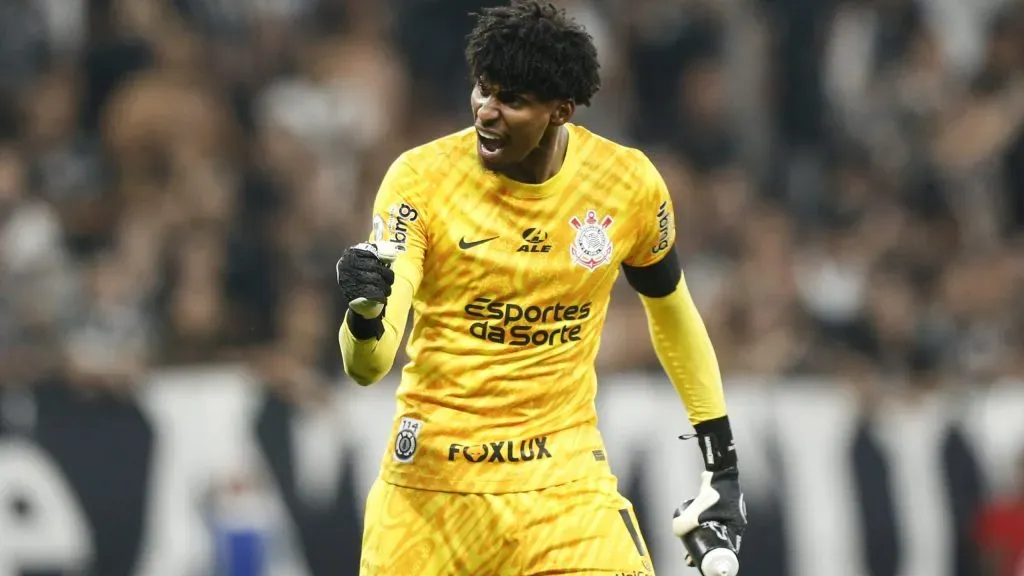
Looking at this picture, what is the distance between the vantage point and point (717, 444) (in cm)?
664

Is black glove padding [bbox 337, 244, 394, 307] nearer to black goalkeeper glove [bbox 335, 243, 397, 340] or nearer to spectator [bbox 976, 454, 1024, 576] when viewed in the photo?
black goalkeeper glove [bbox 335, 243, 397, 340]

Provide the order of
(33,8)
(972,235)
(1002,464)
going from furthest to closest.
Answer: (972,235), (33,8), (1002,464)

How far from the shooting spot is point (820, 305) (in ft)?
40.9

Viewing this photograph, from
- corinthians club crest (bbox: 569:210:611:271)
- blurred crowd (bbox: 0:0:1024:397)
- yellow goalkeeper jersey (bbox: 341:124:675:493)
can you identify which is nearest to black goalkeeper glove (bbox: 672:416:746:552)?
yellow goalkeeper jersey (bbox: 341:124:675:493)

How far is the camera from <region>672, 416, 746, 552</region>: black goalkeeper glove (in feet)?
21.1

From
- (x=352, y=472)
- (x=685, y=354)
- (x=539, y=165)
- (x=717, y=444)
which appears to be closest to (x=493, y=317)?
(x=539, y=165)

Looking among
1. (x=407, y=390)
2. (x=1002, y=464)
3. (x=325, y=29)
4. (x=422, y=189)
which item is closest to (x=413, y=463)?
(x=407, y=390)

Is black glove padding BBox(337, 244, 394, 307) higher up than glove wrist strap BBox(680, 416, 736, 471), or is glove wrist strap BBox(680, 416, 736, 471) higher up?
black glove padding BBox(337, 244, 394, 307)

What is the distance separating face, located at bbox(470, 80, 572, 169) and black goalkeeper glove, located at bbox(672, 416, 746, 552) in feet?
4.56

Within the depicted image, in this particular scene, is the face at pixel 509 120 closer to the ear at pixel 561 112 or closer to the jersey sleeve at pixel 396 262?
the ear at pixel 561 112

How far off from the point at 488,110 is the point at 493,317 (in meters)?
0.72

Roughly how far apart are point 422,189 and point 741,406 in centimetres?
533

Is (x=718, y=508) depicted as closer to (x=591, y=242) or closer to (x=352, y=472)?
(x=591, y=242)

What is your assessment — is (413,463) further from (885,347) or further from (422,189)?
(885,347)
